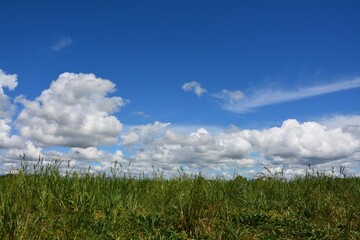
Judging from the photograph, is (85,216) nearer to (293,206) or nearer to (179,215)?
(179,215)

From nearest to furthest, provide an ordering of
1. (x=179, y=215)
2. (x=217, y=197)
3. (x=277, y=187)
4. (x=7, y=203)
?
(x=7, y=203) → (x=179, y=215) → (x=217, y=197) → (x=277, y=187)

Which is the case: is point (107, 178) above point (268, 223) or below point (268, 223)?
above

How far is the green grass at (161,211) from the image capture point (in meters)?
5.91

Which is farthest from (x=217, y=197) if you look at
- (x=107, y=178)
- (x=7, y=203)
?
(x=7, y=203)

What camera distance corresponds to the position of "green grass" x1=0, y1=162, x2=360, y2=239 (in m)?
5.91

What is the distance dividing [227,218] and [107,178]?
4.10 m

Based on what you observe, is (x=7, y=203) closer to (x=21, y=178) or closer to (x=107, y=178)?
(x=21, y=178)

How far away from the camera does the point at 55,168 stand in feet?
29.1

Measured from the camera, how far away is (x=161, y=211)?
296 inches

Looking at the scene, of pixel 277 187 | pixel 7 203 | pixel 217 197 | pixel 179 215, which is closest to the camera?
pixel 7 203

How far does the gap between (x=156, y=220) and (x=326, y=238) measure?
2.68m

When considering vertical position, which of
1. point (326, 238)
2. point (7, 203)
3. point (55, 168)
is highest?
point (55, 168)

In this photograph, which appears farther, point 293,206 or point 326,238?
point 293,206

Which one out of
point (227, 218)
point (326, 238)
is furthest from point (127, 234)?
point (326, 238)
